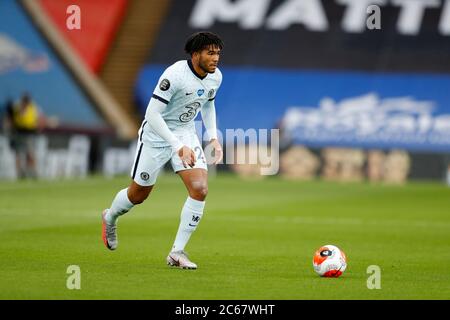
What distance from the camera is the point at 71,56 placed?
39156 mm

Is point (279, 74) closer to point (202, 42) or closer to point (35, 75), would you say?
point (35, 75)

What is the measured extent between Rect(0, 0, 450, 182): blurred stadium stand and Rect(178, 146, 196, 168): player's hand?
20.9 m

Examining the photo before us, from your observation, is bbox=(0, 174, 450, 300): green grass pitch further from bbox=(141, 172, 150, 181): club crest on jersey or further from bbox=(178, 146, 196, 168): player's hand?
bbox=(178, 146, 196, 168): player's hand

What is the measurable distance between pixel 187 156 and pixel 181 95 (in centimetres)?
88

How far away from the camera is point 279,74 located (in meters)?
37.4

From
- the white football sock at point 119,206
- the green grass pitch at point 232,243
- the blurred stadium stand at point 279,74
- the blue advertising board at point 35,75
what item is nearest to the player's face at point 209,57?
the white football sock at point 119,206

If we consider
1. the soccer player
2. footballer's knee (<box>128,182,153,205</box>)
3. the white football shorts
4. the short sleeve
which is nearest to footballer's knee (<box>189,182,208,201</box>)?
the soccer player

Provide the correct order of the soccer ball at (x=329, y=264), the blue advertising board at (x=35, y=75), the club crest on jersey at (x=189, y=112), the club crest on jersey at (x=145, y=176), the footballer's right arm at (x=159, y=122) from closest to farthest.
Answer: the soccer ball at (x=329, y=264) → the footballer's right arm at (x=159, y=122) → the club crest on jersey at (x=189, y=112) → the club crest on jersey at (x=145, y=176) → the blue advertising board at (x=35, y=75)

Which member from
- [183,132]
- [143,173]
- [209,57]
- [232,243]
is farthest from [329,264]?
[232,243]

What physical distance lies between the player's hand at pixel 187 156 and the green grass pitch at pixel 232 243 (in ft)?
3.76

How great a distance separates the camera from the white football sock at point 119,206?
42.0ft

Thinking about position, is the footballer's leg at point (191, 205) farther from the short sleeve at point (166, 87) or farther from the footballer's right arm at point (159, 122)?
the short sleeve at point (166, 87)
